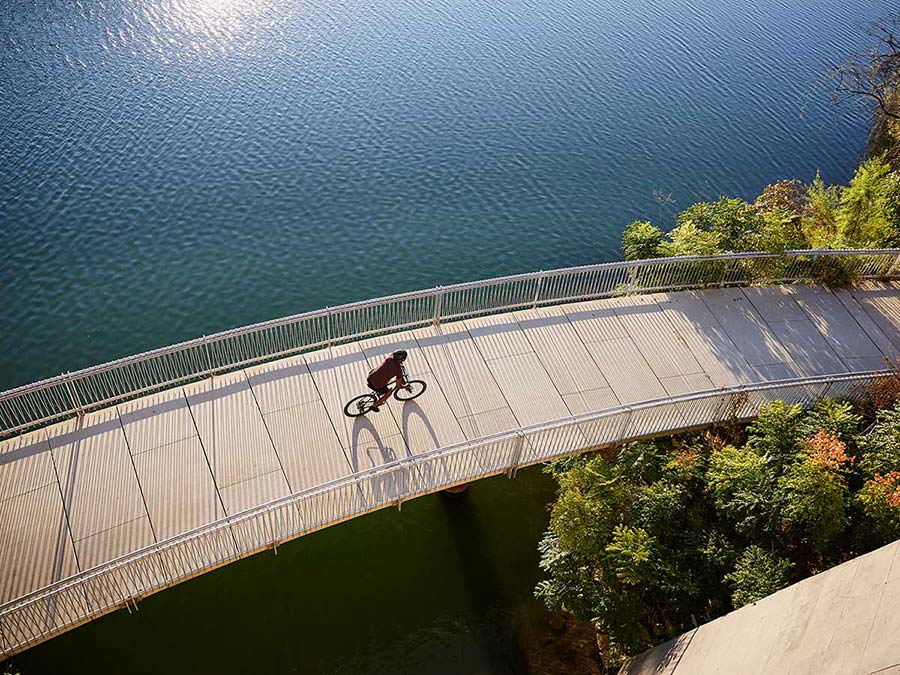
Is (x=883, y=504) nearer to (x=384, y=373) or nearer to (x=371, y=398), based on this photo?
(x=384, y=373)

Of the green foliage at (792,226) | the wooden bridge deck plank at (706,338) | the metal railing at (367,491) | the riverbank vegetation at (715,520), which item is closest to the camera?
the metal railing at (367,491)

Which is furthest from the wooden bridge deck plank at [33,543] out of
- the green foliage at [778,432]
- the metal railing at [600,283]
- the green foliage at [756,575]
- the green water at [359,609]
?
the green foliage at [778,432]

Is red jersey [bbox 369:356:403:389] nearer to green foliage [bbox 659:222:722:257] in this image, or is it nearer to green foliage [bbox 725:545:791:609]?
green foliage [bbox 725:545:791:609]

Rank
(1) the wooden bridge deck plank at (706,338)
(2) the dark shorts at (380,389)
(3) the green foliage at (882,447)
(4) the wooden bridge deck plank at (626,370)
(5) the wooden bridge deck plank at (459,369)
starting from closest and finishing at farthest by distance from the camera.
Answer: (3) the green foliage at (882,447)
(2) the dark shorts at (380,389)
(5) the wooden bridge deck plank at (459,369)
(4) the wooden bridge deck plank at (626,370)
(1) the wooden bridge deck plank at (706,338)

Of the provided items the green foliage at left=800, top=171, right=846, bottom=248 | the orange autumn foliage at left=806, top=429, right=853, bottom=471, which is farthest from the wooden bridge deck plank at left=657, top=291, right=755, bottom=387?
the green foliage at left=800, top=171, right=846, bottom=248

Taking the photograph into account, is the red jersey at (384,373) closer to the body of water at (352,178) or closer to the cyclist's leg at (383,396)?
the cyclist's leg at (383,396)

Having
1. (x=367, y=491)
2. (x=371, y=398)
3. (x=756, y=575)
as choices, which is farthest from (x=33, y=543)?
(x=756, y=575)

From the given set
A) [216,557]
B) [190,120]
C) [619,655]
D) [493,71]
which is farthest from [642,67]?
[216,557]
